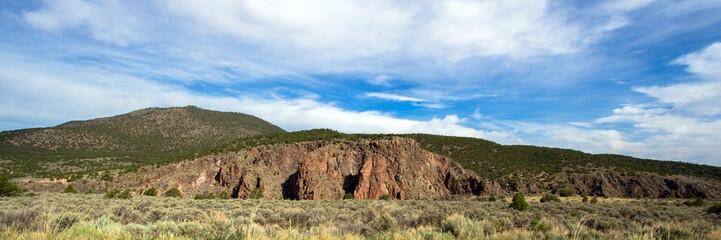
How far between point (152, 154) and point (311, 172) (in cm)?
4536

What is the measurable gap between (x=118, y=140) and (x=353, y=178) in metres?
62.2

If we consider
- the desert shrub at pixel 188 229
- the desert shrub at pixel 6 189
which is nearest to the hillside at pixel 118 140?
the desert shrub at pixel 6 189

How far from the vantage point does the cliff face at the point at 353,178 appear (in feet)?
138

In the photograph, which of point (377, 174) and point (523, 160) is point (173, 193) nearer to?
point (377, 174)

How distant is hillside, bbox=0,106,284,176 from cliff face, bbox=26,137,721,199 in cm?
1768

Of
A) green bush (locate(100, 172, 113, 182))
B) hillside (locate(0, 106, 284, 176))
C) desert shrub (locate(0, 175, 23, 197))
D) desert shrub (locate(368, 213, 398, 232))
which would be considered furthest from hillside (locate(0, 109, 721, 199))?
desert shrub (locate(368, 213, 398, 232))

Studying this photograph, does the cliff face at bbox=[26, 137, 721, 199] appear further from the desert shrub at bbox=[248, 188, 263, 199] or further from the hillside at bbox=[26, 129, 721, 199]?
the desert shrub at bbox=[248, 188, 263, 199]

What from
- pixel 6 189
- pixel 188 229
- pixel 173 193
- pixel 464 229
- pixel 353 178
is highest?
pixel 464 229

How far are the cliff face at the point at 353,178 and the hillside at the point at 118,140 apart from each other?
58.0ft

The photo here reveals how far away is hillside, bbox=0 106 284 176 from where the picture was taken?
184ft

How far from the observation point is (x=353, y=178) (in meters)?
45.0

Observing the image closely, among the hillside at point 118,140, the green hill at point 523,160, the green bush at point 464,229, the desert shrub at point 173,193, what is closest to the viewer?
the green bush at point 464,229

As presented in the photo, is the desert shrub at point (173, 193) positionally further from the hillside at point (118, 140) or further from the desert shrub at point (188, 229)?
the desert shrub at point (188, 229)

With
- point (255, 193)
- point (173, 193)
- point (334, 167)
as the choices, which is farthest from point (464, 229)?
point (173, 193)
